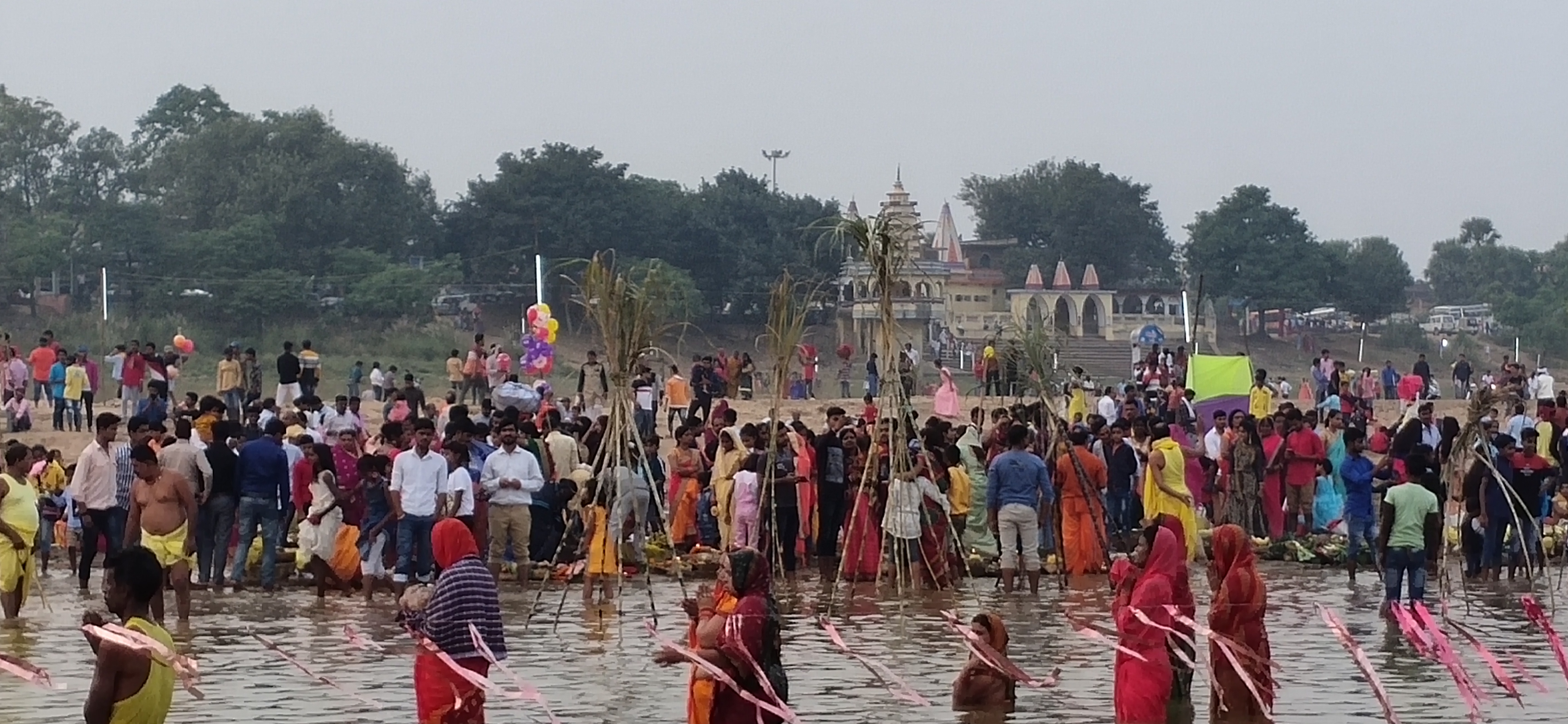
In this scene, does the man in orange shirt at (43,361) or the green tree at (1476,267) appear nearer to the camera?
the man in orange shirt at (43,361)

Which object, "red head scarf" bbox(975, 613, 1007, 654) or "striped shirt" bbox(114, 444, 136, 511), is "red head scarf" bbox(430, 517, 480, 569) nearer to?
"red head scarf" bbox(975, 613, 1007, 654)

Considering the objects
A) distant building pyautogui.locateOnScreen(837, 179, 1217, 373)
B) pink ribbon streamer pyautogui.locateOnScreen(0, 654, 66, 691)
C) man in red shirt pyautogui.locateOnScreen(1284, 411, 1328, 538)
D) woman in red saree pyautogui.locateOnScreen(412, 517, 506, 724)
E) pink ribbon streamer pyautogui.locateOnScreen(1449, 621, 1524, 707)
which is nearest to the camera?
pink ribbon streamer pyautogui.locateOnScreen(0, 654, 66, 691)

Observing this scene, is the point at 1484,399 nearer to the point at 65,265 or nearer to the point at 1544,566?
the point at 1544,566

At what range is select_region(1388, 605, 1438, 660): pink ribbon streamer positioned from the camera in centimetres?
1204

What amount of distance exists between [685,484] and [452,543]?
1143 cm

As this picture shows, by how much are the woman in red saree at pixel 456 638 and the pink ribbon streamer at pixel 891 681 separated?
178cm

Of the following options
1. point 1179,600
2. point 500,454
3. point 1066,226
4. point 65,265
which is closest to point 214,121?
point 65,265

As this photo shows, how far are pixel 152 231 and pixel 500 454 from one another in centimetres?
5246

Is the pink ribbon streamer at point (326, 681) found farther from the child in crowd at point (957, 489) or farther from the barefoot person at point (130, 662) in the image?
the child in crowd at point (957, 489)

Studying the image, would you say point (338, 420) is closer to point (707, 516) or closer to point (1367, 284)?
point (707, 516)

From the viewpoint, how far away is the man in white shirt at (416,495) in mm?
16656

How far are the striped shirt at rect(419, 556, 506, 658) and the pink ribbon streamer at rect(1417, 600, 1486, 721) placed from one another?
14.9ft

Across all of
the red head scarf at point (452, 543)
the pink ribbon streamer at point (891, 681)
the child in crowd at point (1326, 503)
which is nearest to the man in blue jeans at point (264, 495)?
the pink ribbon streamer at point (891, 681)

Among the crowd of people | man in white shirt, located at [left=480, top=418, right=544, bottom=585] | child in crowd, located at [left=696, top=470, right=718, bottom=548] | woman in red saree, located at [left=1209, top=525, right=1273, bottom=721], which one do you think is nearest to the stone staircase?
the crowd of people
